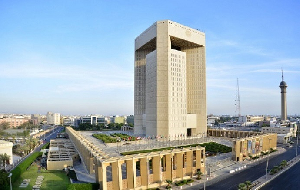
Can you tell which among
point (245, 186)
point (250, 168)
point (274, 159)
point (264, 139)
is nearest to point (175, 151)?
point (245, 186)

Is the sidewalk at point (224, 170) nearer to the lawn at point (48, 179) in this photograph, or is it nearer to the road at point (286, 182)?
the road at point (286, 182)

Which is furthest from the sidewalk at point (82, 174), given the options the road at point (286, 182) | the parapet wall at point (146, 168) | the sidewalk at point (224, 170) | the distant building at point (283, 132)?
the distant building at point (283, 132)

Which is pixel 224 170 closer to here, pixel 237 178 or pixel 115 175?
pixel 237 178

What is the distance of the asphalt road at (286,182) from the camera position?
39.3m

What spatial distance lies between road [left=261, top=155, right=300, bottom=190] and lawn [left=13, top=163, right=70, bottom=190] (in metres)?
35.0

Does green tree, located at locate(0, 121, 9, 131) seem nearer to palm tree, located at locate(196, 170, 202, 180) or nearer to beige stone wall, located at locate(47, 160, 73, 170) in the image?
beige stone wall, located at locate(47, 160, 73, 170)

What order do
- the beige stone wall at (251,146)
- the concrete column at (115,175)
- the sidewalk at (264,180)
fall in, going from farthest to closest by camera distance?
the beige stone wall at (251,146), the sidewalk at (264,180), the concrete column at (115,175)

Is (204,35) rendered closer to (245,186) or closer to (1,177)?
(245,186)

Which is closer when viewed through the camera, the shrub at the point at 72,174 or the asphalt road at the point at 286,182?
the asphalt road at the point at 286,182

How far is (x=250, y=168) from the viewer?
52.3 m

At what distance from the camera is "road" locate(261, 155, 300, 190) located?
129ft

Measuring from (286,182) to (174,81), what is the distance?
55656 mm

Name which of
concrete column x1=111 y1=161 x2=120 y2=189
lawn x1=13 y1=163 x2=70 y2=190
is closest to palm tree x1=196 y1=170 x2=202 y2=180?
concrete column x1=111 y1=161 x2=120 y2=189

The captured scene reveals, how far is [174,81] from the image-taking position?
91.2 m
